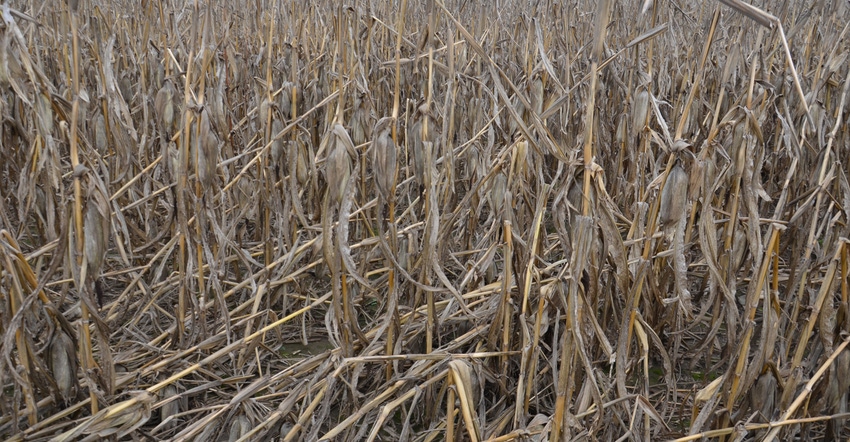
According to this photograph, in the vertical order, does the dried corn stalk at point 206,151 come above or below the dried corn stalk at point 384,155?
below

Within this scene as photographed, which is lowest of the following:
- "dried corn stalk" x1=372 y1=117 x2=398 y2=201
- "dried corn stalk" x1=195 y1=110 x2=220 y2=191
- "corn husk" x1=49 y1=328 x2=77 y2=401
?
"corn husk" x1=49 y1=328 x2=77 y2=401

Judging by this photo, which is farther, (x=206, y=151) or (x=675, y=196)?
(x=206, y=151)

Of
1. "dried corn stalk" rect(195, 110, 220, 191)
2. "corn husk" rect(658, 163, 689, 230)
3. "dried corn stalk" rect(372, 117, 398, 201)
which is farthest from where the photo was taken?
"dried corn stalk" rect(195, 110, 220, 191)

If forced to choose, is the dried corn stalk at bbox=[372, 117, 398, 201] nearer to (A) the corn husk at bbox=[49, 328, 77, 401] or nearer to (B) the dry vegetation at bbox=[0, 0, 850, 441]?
(B) the dry vegetation at bbox=[0, 0, 850, 441]

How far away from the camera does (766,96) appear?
1.43 meters

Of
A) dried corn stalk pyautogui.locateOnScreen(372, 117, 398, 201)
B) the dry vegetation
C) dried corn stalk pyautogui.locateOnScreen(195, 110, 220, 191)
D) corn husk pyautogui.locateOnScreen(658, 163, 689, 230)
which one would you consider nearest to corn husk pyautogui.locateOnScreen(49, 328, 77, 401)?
the dry vegetation

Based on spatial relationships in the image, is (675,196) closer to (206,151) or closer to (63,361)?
(206,151)

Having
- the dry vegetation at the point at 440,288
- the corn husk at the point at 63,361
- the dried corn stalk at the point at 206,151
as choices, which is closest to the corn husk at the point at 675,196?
the dry vegetation at the point at 440,288

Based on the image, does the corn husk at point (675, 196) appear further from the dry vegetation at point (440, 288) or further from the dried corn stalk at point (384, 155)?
the dried corn stalk at point (384, 155)

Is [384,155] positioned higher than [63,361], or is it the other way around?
[384,155]

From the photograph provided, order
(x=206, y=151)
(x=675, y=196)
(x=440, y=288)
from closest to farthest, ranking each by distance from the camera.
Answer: (x=675, y=196), (x=206, y=151), (x=440, y=288)

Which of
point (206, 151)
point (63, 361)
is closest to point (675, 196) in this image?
point (206, 151)

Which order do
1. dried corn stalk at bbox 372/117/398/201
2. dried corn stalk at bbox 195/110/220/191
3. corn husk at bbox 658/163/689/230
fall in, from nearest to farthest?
corn husk at bbox 658/163/689/230, dried corn stalk at bbox 372/117/398/201, dried corn stalk at bbox 195/110/220/191

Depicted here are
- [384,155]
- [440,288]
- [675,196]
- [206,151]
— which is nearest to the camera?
[675,196]
